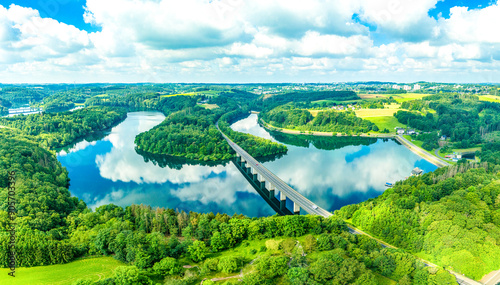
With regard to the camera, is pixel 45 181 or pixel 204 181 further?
pixel 204 181

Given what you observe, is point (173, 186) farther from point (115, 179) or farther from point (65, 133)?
point (65, 133)

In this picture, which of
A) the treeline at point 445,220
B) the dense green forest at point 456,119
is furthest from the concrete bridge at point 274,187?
the dense green forest at point 456,119

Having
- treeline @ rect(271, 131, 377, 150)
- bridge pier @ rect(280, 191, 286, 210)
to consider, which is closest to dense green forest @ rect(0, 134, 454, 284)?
bridge pier @ rect(280, 191, 286, 210)

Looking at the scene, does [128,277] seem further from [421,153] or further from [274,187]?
[421,153]

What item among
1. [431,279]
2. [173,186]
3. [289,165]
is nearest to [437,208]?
[431,279]

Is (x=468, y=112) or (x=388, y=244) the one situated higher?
(x=468, y=112)
